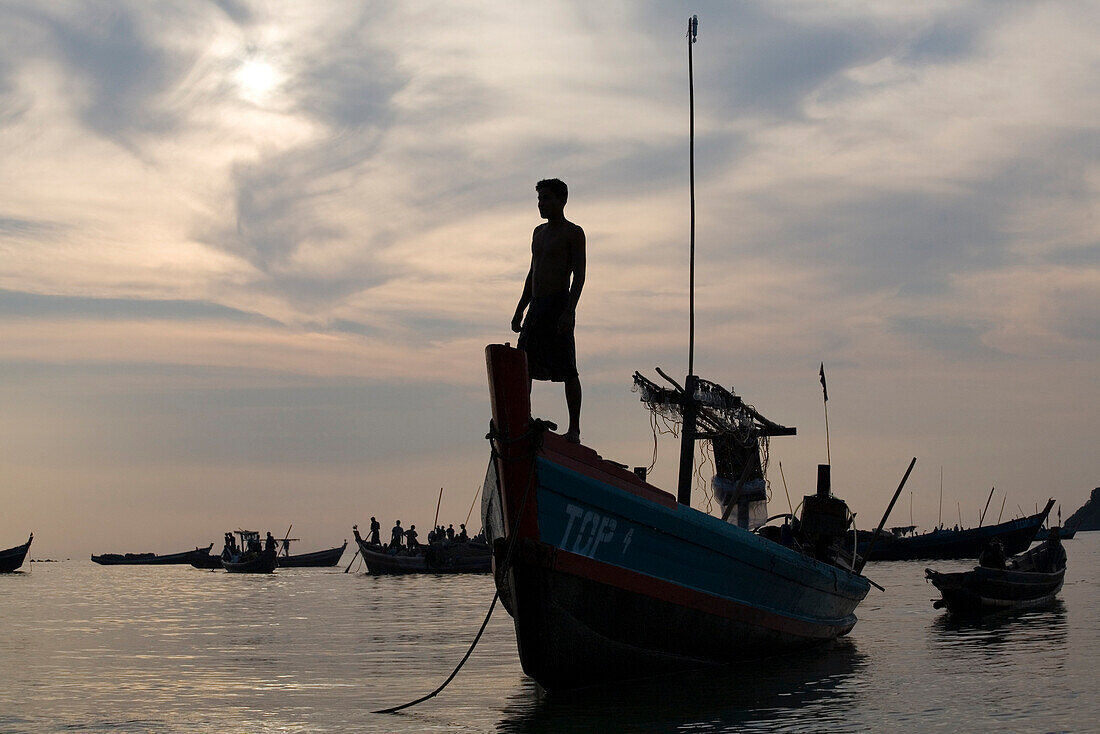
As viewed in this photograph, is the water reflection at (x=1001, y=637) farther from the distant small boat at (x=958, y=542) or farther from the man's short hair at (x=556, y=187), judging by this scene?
the distant small boat at (x=958, y=542)

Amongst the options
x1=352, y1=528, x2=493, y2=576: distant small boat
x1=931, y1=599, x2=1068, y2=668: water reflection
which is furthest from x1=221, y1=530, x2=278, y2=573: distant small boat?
x1=931, y1=599, x2=1068, y2=668: water reflection

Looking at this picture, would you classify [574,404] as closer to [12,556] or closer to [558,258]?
[558,258]

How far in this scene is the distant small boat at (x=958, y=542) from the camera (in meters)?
68.5

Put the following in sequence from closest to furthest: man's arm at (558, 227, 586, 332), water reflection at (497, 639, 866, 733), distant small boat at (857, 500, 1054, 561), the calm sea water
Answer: water reflection at (497, 639, 866, 733) → the calm sea water → man's arm at (558, 227, 586, 332) → distant small boat at (857, 500, 1054, 561)

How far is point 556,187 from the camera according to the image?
1170cm

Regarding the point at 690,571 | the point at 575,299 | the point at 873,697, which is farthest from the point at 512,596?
the point at 873,697

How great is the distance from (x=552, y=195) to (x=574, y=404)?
2.19 m

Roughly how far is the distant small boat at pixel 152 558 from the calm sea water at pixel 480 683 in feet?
202

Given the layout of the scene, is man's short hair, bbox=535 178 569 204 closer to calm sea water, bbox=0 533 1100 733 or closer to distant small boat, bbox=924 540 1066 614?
calm sea water, bbox=0 533 1100 733

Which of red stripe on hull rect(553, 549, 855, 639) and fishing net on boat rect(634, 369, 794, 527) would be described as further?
fishing net on boat rect(634, 369, 794, 527)

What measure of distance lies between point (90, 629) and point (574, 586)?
1894cm

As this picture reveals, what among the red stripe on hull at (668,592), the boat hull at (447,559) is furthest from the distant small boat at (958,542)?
the red stripe on hull at (668,592)

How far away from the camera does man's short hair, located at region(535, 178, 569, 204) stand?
11695 mm

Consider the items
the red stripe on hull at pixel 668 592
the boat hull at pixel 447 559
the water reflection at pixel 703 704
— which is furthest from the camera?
the boat hull at pixel 447 559
